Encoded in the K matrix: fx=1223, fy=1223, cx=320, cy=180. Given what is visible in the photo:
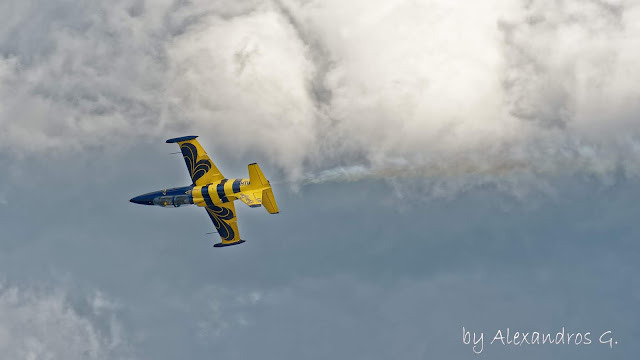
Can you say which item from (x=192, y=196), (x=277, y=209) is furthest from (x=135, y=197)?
(x=277, y=209)

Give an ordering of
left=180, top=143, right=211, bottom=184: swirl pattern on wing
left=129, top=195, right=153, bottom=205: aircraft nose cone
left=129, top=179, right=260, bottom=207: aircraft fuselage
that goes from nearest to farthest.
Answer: left=129, top=179, right=260, bottom=207: aircraft fuselage → left=180, top=143, right=211, bottom=184: swirl pattern on wing → left=129, top=195, right=153, bottom=205: aircraft nose cone

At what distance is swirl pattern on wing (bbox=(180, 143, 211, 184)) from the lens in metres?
158

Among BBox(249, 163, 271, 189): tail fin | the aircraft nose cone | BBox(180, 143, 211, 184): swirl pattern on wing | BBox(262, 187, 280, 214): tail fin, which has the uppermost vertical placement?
BBox(180, 143, 211, 184): swirl pattern on wing

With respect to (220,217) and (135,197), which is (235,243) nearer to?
(220,217)

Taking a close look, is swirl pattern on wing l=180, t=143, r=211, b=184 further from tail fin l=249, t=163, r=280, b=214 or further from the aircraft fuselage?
tail fin l=249, t=163, r=280, b=214

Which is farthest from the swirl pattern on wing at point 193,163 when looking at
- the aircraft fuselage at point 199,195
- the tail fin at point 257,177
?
the tail fin at point 257,177

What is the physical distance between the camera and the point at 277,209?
152m

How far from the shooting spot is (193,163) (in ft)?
520

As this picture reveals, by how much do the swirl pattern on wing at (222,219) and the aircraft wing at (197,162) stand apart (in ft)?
16.3

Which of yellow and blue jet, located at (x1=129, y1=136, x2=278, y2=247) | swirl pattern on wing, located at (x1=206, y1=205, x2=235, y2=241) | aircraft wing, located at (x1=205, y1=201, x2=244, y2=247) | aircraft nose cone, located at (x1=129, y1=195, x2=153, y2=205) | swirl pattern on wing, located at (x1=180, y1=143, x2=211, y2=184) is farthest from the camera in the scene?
swirl pattern on wing, located at (x1=206, y1=205, x2=235, y2=241)

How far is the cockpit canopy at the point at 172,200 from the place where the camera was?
157500mm

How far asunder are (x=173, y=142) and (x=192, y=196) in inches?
301

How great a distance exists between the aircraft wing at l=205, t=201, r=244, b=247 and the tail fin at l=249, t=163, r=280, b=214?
10474 mm

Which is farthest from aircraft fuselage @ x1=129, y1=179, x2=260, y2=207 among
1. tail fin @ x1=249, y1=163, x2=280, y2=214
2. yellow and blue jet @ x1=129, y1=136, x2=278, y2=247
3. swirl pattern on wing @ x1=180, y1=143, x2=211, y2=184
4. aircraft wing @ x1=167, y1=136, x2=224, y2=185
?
tail fin @ x1=249, y1=163, x2=280, y2=214
